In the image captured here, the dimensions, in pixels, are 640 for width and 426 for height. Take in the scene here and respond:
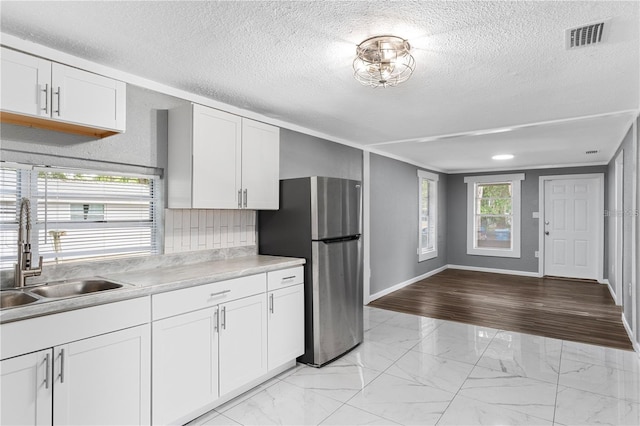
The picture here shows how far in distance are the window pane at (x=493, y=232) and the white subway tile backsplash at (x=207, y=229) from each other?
5.96 m

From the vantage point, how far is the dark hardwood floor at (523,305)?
4.06 meters

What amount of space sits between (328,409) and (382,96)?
2.39 m

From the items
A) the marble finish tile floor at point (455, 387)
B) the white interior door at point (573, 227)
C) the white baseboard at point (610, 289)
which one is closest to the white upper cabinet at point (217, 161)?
the marble finish tile floor at point (455, 387)

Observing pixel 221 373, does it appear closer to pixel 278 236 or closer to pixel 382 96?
pixel 278 236

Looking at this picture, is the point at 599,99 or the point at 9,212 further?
the point at 599,99

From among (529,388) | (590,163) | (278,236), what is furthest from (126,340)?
(590,163)

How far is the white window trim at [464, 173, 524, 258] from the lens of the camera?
7395 millimetres

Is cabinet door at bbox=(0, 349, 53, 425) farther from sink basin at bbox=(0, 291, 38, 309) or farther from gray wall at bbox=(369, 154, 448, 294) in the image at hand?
gray wall at bbox=(369, 154, 448, 294)

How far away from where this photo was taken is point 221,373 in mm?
2439

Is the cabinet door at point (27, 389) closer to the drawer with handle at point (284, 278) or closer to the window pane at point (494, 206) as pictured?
the drawer with handle at point (284, 278)

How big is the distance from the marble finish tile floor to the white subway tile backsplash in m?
1.21

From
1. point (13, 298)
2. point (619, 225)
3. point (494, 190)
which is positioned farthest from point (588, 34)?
point (494, 190)

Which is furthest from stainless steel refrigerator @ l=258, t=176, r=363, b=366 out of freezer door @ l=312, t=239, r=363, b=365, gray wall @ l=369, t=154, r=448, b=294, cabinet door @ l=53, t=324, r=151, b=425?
gray wall @ l=369, t=154, r=448, b=294

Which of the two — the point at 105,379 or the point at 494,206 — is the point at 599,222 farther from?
the point at 105,379
